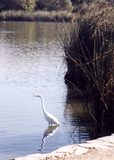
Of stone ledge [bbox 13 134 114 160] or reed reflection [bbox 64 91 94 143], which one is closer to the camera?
stone ledge [bbox 13 134 114 160]

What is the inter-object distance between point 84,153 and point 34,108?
17.5 ft

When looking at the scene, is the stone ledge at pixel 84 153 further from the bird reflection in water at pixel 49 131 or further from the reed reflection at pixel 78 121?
the bird reflection in water at pixel 49 131

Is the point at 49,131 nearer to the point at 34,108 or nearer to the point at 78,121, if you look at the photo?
the point at 78,121

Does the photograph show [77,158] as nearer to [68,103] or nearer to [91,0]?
[68,103]

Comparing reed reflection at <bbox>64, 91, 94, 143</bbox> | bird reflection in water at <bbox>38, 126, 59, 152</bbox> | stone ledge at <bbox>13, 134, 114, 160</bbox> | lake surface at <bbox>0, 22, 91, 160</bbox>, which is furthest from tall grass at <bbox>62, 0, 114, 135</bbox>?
stone ledge at <bbox>13, 134, 114, 160</bbox>

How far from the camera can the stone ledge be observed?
19.3 ft

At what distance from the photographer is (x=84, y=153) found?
6.14 metres

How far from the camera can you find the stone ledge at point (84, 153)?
231 inches

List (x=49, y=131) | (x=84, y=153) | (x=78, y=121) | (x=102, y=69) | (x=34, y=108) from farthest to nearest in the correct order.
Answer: (x=34, y=108) → (x=78, y=121) → (x=49, y=131) → (x=102, y=69) → (x=84, y=153)

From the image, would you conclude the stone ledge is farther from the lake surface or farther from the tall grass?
the tall grass

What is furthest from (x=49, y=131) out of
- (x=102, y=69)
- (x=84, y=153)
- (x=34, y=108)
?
(x=84, y=153)

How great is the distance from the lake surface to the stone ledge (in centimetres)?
191

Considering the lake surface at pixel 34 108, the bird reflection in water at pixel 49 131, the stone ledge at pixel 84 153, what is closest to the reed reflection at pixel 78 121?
the lake surface at pixel 34 108

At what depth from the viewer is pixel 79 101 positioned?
12523 millimetres
